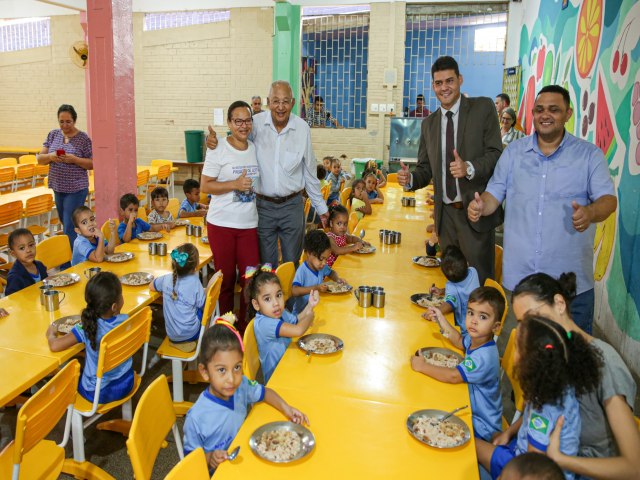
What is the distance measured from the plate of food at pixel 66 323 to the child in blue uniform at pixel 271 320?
1.04 m

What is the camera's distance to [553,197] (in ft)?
10.5

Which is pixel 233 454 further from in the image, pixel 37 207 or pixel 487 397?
pixel 37 207

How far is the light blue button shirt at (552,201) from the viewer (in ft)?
10.2

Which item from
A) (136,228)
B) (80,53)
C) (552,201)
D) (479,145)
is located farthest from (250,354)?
(80,53)

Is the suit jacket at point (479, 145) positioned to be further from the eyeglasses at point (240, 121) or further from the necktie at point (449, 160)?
the eyeglasses at point (240, 121)

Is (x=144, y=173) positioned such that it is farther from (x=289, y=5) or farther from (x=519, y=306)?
(x=519, y=306)

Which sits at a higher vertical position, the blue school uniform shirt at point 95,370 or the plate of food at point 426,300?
the plate of food at point 426,300

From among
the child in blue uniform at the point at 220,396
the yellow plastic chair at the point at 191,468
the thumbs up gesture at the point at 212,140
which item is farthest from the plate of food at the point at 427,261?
the yellow plastic chair at the point at 191,468

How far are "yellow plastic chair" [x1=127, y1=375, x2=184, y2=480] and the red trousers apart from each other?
6.74ft

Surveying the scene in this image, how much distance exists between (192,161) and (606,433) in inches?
492

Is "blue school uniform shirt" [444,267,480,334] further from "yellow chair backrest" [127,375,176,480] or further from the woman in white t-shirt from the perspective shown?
"yellow chair backrest" [127,375,176,480]

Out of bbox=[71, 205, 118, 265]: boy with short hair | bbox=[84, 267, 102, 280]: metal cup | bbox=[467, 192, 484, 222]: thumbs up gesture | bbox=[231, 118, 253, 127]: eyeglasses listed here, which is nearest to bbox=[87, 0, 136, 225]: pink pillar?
bbox=[71, 205, 118, 265]: boy with short hair

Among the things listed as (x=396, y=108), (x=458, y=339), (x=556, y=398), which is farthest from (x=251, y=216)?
(x=396, y=108)

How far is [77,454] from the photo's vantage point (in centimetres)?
305
